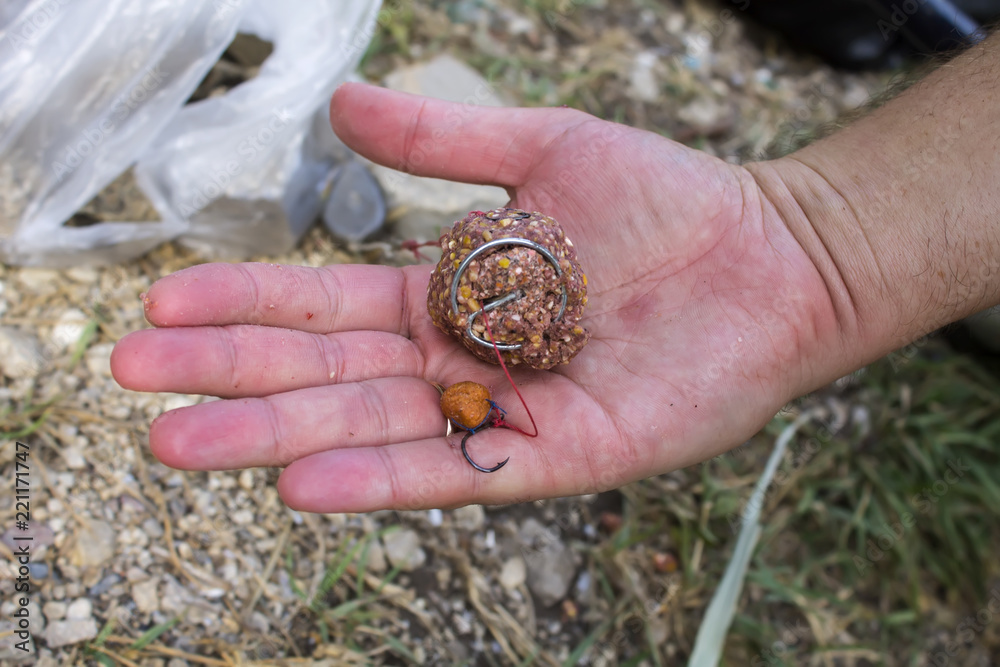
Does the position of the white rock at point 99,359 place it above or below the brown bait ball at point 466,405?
below

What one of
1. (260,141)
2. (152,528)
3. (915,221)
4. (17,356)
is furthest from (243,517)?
(915,221)

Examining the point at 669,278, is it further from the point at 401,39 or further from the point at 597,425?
the point at 401,39

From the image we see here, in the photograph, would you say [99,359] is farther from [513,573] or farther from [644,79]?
[644,79]

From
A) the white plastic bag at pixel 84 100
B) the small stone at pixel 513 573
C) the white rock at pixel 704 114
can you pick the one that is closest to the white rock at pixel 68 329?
the white plastic bag at pixel 84 100

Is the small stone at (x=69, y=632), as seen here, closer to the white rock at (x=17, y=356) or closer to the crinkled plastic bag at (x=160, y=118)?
the white rock at (x=17, y=356)

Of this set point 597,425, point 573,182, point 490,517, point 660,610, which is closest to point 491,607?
point 490,517
